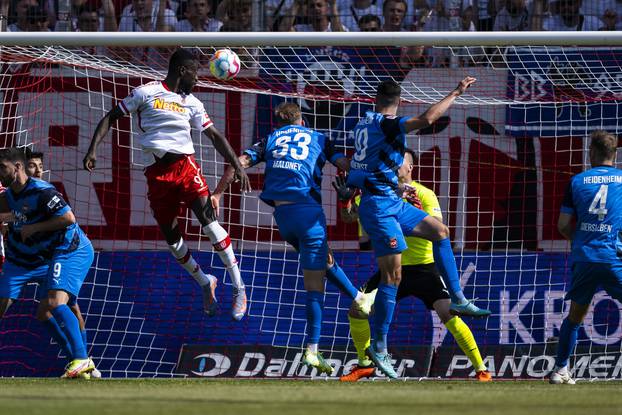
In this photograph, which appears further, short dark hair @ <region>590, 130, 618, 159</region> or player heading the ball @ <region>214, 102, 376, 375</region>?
player heading the ball @ <region>214, 102, 376, 375</region>

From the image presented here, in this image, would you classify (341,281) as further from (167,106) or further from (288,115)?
(167,106)

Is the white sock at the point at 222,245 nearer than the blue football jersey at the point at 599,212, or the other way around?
the blue football jersey at the point at 599,212

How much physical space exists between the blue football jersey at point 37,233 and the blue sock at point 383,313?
2745 mm

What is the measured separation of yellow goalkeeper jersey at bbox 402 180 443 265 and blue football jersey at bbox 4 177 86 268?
3082mm

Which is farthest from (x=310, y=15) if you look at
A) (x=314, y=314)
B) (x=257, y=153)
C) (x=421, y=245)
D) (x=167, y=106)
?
(x=314, y=314)

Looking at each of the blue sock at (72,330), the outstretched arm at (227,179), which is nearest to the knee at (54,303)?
the blue sock at (72,330)

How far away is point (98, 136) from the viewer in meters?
10.7

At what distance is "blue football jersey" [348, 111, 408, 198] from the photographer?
35.2 feet

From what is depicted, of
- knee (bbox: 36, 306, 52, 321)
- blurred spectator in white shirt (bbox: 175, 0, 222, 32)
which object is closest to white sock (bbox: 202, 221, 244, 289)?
knee (bbox: 36, 306, 52, 321)

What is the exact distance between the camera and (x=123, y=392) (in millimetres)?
8719

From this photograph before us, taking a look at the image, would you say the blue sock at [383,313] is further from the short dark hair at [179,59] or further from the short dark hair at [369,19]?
the short dark hair at [369,19]

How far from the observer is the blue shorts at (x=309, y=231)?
11.2 m

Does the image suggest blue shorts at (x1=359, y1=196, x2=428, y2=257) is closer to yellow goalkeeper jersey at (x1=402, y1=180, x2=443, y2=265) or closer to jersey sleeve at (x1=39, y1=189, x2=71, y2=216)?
yellow goalkeeper jersey at (x1=402, y1=180, x2=443, y2=265)

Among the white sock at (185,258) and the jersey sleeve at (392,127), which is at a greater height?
the jersey sleeve at (392,127)
